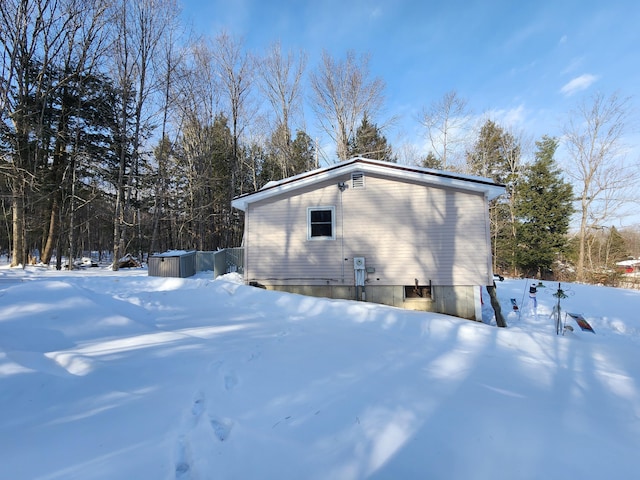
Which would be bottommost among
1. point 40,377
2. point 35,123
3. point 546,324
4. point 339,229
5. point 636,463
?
point 546,324

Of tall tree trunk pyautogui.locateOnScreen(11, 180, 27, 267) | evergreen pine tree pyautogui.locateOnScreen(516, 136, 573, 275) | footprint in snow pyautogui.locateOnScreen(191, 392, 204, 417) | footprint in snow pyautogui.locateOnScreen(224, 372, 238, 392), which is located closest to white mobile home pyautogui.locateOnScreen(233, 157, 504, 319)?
footprint in snow pyautogui.locateOnScreen(224, 372, 238, 392)

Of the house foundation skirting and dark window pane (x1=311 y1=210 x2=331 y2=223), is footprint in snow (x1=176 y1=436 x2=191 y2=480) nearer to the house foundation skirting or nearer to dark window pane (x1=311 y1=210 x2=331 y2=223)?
the house foundation skirting

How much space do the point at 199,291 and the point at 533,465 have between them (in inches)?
261

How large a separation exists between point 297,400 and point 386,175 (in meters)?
7.13

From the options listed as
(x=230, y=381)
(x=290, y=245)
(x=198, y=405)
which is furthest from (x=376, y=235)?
(x=198, y=405)

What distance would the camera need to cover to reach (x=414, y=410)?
2369 millimetres

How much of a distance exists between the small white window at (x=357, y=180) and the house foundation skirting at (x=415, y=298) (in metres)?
2.99

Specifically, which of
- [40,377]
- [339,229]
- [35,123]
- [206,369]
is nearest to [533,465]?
[206,369]

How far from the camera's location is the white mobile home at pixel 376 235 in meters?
8.05

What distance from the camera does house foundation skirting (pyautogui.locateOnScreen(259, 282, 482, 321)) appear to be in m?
7.96

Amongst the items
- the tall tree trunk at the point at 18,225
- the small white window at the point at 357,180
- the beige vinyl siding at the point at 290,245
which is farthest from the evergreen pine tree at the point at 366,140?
the tall tree trunk at the point at 18,225

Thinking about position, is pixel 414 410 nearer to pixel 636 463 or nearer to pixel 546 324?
pixel 636 463

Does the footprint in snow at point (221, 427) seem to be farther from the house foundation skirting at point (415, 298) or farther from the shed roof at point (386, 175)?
the shed roof at point (386, 175)

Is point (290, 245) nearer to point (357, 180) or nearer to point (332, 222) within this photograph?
point (332, 222)
